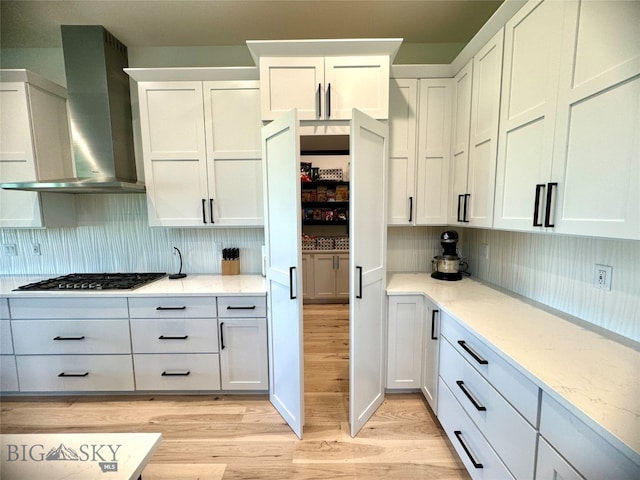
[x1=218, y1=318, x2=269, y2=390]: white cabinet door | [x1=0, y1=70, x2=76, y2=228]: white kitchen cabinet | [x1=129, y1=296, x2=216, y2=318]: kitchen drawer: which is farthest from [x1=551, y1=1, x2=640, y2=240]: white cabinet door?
[x1=0, y1=70, x2=76, y2=228]: white kitchen cabinet

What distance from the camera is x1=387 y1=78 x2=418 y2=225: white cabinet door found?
1.98 m

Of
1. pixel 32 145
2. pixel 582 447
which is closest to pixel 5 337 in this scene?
pixel 32 145

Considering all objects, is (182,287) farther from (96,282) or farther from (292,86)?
(292,86)

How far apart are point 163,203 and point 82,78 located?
1155mm

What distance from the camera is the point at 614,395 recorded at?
0.79 meters

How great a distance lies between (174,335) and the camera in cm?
194

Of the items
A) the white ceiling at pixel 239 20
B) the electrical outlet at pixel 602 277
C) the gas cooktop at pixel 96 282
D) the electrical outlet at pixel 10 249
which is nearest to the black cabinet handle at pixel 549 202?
the electrical outlet at pixel 602 277

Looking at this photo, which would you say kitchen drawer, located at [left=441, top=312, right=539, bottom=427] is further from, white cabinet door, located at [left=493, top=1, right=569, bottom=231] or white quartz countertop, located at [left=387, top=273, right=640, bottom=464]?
white cabinet door, located at [left=493, top=1, right=569, bottom=231]

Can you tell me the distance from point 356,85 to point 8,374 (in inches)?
132

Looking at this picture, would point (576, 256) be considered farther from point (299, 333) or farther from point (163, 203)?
point (163, 203)

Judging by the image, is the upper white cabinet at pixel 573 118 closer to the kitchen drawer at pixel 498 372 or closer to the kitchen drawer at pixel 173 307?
the kitchen drawer at pixel 498 372

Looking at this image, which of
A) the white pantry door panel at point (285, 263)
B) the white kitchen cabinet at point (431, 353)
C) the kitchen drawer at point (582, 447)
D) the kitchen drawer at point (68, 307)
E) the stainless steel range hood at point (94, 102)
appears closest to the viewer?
the kitchen drawer at point (582, 447)

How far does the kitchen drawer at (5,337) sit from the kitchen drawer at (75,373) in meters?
0.11

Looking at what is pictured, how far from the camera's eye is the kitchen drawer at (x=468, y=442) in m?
1.13
